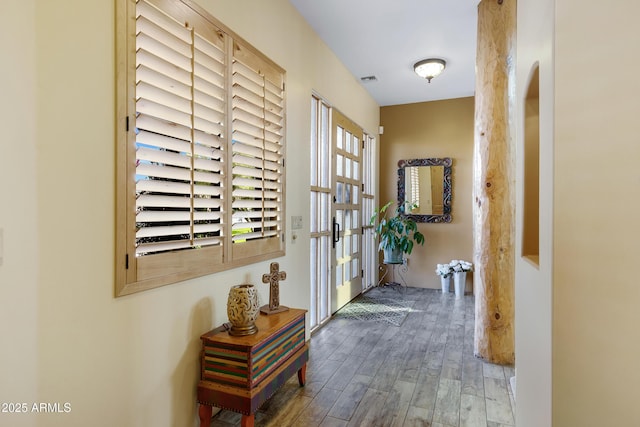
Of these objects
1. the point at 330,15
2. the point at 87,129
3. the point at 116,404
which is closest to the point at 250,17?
the point at 330,15

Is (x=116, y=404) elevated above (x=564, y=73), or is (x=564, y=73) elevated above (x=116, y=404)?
(x=564, y=73)

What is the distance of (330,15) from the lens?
3.05 metres

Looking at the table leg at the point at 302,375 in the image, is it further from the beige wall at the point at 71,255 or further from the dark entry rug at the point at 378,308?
the dark entry rug at the point at 378,308

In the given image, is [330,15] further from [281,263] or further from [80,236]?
[80,236]

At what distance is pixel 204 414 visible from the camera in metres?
1.83

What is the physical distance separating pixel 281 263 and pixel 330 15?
2.21m

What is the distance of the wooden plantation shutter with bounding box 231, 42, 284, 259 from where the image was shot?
86.6 inches

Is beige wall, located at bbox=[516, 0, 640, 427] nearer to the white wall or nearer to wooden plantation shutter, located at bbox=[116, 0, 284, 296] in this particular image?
the white wall

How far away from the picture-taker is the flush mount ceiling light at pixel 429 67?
388 cm

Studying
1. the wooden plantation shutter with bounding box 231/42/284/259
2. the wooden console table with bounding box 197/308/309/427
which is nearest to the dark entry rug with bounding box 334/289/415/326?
the wooden plantation shutter with bounding box 231/42/284/259

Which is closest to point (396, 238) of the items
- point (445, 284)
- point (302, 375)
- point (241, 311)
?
point (445, 284)

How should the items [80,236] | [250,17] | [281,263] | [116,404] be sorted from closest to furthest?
[80,236] < [116,404] < [250,17] < [281,263]

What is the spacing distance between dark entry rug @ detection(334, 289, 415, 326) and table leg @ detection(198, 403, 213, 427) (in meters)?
2.25

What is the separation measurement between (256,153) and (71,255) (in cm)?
134
